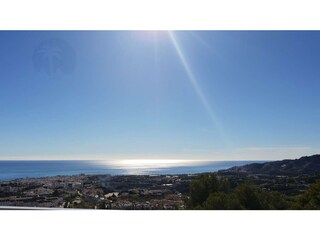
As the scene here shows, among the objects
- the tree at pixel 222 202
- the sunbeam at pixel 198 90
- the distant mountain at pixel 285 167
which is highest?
the sunbeam at pixel 198 90

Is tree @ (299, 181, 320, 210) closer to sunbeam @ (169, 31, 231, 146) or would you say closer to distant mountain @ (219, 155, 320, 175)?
distant mountain @ (219, 155, 320, 175)

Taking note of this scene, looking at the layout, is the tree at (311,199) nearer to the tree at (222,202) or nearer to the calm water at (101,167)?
the tree at (222,202)

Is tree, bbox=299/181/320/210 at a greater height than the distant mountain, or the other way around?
the distant mountain

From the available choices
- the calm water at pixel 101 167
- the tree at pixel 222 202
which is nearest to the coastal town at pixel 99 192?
the calm water at pixel 101 167

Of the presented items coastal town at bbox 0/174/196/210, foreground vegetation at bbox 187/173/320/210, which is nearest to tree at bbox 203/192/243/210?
foreground vegetation at bbox 187/173/320/210

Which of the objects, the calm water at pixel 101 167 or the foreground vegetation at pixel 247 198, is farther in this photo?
the calm water at pixel 101 167
